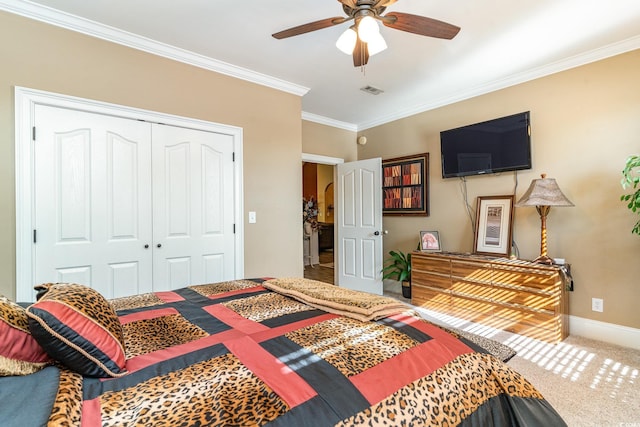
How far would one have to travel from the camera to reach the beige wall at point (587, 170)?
105 inches

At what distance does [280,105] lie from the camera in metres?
3.49

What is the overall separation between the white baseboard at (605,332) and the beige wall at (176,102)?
9.35ft

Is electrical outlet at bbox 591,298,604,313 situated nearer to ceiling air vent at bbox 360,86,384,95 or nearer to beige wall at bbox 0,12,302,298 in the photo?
beige wall at bbox 0,12,302,298

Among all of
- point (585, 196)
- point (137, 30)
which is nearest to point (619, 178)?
point (585, 196)

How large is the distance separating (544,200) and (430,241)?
1399mm

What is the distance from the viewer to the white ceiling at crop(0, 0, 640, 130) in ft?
7.13

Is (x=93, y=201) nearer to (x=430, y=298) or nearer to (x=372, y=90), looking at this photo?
(x=372, y=90)

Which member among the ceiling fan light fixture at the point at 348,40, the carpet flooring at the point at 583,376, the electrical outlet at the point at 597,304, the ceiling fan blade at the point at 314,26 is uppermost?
the ceiling fan blade at the point at 314,26

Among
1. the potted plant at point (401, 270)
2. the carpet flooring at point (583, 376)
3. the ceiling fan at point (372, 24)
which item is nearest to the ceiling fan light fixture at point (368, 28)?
the ceiling fan at point (372, 24)

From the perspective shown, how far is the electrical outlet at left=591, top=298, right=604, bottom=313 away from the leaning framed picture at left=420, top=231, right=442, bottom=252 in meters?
1.51

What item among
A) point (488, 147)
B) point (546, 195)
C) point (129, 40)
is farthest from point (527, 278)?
point (129, 40)

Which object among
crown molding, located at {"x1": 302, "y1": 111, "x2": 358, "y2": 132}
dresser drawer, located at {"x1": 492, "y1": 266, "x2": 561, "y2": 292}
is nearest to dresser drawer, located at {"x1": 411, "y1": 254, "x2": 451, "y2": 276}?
dresser drawer, located at {"x1": 492, "y1": 266, "x2": 561, "y2": 292}

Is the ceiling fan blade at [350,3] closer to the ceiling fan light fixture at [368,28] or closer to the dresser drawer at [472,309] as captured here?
the ceiling fan light fixture at [368,28]

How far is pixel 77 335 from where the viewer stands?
0.89 m
